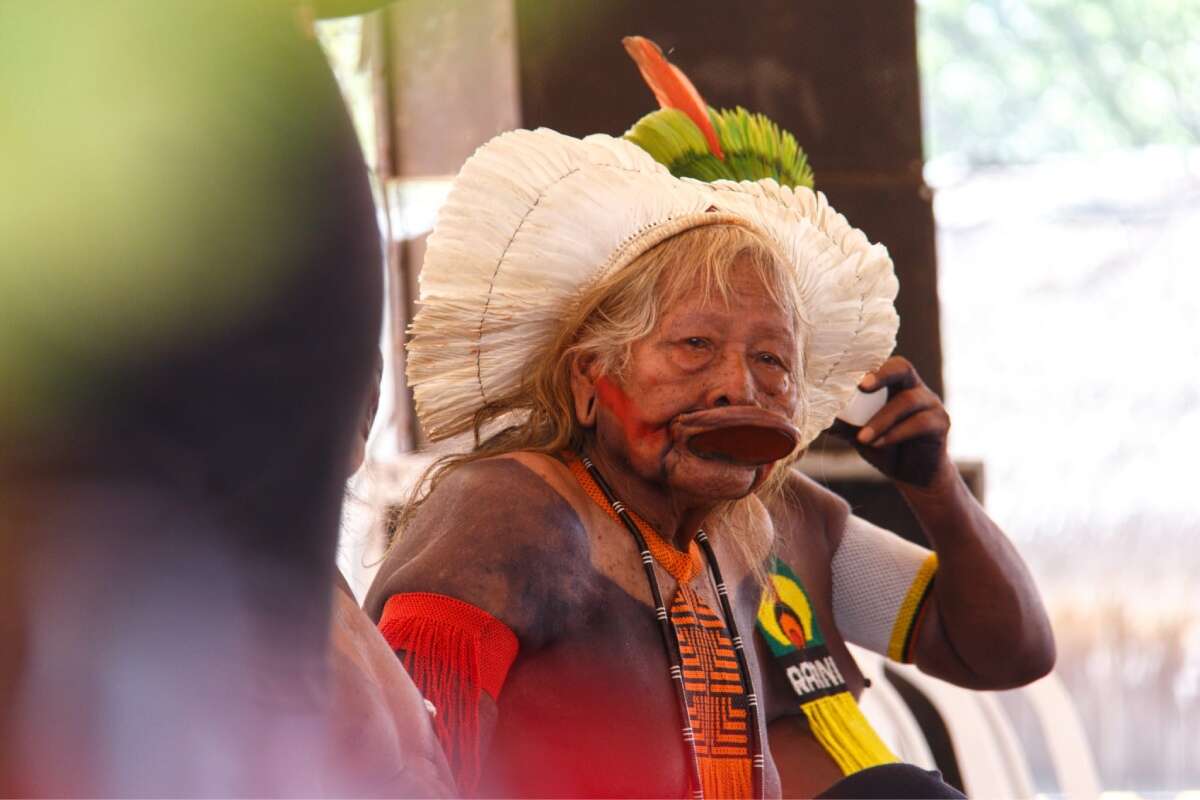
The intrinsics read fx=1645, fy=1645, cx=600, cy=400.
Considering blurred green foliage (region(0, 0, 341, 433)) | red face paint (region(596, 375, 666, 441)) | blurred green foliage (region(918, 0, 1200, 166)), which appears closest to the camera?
blurred green foliage (region(0, 0, 341, 433))

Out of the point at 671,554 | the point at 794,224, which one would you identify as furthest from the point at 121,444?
the point at 794,224

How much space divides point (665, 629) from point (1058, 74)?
3976mm

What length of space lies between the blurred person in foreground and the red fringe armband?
740 millimetres

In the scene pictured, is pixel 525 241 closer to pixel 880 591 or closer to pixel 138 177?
pixel 880 591

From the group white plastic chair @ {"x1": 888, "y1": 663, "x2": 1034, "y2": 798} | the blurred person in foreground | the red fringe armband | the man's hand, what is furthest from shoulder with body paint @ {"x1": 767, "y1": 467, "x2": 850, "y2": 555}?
the blurred person in foreground

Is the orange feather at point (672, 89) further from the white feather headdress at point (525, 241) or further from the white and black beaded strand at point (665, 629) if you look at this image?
the white and black beaded strand at point (665, 629)

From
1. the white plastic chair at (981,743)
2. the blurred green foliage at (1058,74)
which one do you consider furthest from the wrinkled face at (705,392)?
the blurred green foliage at (1058,74)

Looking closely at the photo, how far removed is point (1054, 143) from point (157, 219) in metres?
4.79

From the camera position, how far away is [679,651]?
1.64 metres

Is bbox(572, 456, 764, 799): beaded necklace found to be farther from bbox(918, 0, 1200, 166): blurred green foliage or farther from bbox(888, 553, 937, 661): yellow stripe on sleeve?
bbox(918, 0, 1200, 166): blurred green foliage

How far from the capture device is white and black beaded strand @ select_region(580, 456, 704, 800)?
5.20 feet

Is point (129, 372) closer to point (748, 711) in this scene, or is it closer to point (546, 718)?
point (546, 718)

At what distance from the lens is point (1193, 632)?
171 inches

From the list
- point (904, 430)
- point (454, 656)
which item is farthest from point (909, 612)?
point (454, 656)
